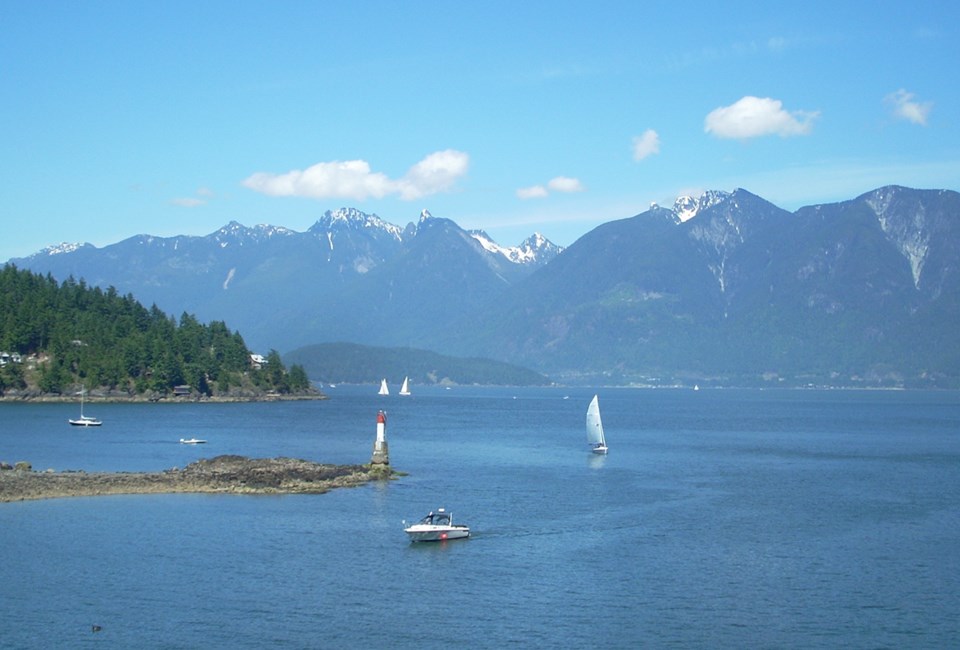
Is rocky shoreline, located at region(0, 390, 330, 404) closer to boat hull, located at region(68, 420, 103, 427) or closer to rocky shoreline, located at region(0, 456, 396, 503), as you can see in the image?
boat hull, located at region(68, 420, 103, 427)

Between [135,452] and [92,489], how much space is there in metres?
30.7

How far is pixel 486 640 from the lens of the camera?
143 ft

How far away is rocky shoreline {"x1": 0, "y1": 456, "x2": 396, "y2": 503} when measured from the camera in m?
73.3

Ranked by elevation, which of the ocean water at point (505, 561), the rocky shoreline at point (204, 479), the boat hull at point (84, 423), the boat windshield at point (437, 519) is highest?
the boat hull at point (84, 423)

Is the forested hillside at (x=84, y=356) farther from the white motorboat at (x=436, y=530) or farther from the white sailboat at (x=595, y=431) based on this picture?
the white motorboat at (x=436, y=530)

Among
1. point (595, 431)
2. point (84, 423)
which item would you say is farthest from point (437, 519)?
point (84, 423)

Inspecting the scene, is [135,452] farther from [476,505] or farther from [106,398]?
[106,398]

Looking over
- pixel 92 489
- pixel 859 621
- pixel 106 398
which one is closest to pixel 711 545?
pixel 859 621

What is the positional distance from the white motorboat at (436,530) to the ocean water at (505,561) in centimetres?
80

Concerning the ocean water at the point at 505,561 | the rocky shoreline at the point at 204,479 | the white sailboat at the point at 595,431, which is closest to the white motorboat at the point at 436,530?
the ocean water at the point at 505,561

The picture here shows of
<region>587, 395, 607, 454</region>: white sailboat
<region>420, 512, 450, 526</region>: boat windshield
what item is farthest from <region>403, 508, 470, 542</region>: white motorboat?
<region>587, 395, 607, 454</region>: white sailboat

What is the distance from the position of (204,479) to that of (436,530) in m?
24.9

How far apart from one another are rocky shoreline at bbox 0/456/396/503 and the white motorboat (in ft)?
57.4

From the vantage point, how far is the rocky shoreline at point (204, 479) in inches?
2886
